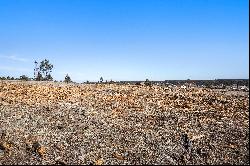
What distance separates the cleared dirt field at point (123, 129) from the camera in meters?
14.6

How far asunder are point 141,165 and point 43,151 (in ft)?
14.7

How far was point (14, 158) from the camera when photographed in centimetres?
1502

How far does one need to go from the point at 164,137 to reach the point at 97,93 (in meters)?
10.7

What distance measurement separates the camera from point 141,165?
13961 mm

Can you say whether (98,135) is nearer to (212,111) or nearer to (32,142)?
(32,142)

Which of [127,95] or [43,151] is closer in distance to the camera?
[43,151]

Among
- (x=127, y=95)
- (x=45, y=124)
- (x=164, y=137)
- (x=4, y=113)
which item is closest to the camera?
A: (x=164, y=137)

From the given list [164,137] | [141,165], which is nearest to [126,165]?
[141,165]

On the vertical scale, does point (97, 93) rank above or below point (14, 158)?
above

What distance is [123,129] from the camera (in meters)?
17.4

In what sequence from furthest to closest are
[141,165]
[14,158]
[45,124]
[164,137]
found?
1. [45,124]
2. [164,137]
3. [14,158]
4. [141,165]

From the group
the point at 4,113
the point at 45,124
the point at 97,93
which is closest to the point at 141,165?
the point at 45,124

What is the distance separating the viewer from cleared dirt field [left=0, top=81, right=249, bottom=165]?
14.6 meters

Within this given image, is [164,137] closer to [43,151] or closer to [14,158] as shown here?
[43,151]
